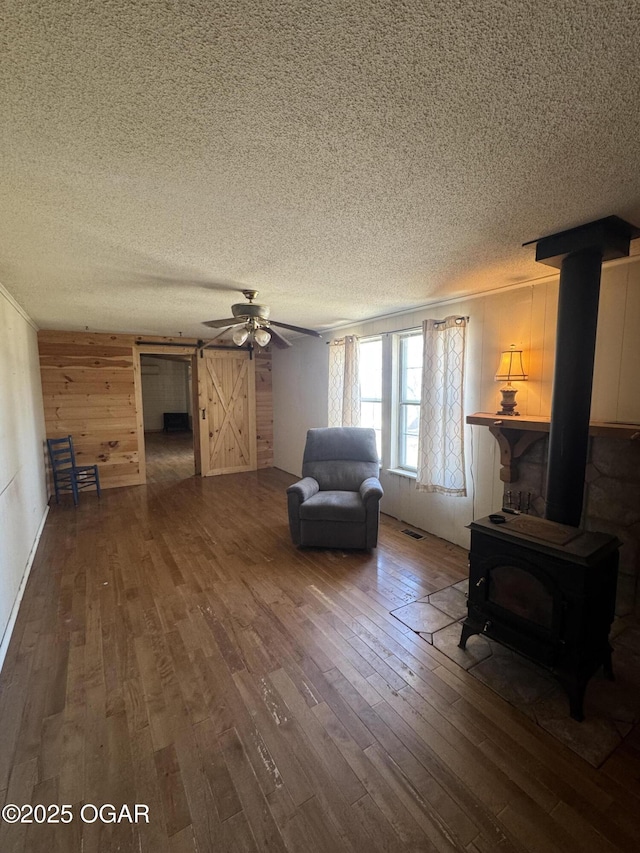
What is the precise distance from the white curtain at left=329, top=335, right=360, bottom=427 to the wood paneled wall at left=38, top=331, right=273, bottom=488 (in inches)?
102

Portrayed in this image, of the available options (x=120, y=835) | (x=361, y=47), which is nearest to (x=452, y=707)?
(x=120, y=835)

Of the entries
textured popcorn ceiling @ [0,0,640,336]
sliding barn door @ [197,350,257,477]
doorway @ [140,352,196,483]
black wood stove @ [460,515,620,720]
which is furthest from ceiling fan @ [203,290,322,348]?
doorway @ [140,352,196,483]

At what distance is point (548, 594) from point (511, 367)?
168cm

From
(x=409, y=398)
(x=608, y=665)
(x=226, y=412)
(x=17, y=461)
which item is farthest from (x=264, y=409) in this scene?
(x=608, y=665)

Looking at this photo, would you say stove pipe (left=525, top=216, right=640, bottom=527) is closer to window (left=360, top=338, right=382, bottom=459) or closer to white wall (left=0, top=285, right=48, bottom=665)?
window (left=360, top=338, right=382, bottom=459)

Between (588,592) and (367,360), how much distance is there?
348cm

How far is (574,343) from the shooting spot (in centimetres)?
199

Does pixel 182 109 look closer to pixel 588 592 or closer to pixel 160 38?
pixel 160 38

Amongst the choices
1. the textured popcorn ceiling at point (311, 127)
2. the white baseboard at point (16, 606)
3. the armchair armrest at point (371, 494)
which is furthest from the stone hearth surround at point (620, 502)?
the white baseboard at point (16, 606)

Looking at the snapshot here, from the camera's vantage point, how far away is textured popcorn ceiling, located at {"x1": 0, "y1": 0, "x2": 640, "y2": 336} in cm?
83

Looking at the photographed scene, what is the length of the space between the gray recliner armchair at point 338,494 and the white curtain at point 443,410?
0.58 m

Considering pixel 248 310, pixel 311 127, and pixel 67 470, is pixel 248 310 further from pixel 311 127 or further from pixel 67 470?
pixel 67 470

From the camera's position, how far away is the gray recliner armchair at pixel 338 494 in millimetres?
3371

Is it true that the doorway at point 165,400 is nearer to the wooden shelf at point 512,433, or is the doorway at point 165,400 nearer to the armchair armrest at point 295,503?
the armchair armrest at point 295,503
